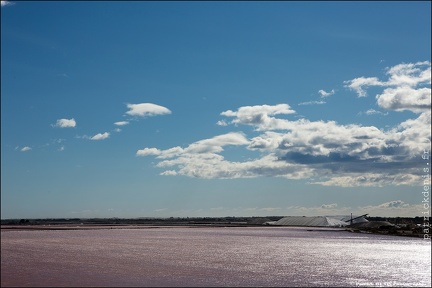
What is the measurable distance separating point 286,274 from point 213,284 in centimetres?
696

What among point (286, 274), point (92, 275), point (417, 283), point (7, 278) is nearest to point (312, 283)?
point (286, 274)

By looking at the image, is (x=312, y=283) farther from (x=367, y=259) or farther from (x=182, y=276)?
(x=367, y=259)

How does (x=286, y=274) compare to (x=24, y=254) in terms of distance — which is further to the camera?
(x=24, y=254)

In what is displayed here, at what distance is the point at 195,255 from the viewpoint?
152 feet

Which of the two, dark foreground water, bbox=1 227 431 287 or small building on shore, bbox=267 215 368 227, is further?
small building on shore, bbox=267 215 368 227

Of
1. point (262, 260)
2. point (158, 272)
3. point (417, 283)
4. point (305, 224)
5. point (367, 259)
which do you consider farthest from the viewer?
point (305, 224)

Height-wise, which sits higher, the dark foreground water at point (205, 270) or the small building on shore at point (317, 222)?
the dark foreground water at point (205, 270)

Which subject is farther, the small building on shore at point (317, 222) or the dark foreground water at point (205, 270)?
the small building on shore at point (317, 222)

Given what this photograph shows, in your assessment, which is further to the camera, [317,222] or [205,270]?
[317,222]

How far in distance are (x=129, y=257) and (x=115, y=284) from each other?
15832 mm

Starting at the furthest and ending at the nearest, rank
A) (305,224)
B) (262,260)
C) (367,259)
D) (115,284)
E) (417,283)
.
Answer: (305,224) → (367,259) → (262,260) → (417,283) → (115,284)

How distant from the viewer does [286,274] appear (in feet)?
110

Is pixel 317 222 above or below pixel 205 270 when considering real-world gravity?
below

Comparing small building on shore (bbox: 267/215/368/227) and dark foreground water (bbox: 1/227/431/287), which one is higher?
dark foreground water (bbox: 1/227/431/287)
